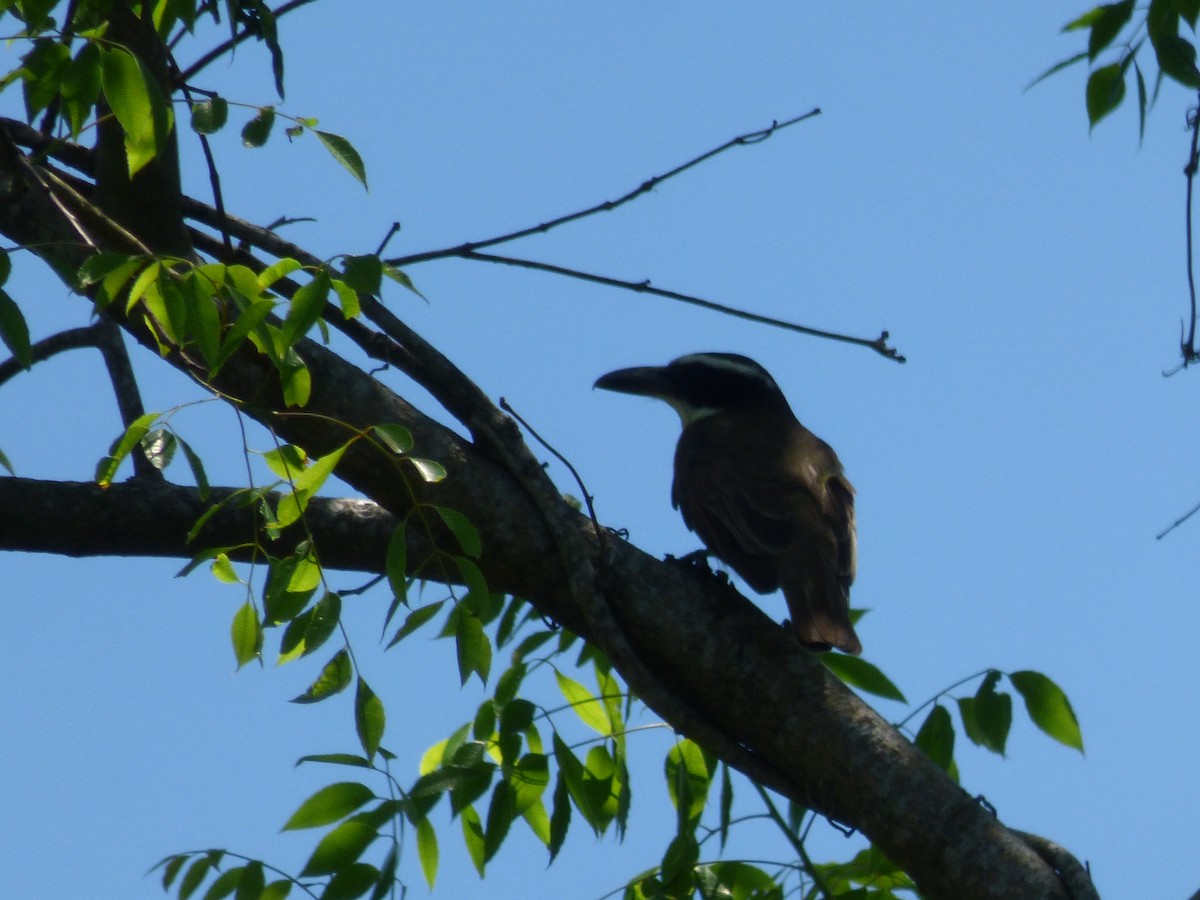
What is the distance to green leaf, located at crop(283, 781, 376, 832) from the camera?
378cm

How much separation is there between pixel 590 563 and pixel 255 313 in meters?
1.30

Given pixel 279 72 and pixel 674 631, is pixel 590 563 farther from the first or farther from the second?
pixel 279 72

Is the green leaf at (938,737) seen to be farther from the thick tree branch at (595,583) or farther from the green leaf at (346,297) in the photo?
the green leaf at (346,297)

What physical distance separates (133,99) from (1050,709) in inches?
118

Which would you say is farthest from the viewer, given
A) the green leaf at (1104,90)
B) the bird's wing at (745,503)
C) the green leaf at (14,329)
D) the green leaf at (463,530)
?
the bird's wing at (745,503)

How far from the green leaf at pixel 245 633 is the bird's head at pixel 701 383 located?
181 inches

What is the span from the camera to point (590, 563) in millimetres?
4234

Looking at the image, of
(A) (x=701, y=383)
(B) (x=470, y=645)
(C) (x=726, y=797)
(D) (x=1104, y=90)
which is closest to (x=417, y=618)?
(B) (x=470, y=645)

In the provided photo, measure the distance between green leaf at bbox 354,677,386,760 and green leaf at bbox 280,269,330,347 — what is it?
84 centimetres

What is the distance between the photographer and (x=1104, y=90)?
14.7 feet

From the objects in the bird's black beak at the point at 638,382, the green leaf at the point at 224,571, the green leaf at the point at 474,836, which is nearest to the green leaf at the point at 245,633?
the green leaf at the point at 224,571

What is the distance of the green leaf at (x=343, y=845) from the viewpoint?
371 cm

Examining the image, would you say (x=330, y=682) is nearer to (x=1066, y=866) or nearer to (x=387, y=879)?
(x=387, y=879)

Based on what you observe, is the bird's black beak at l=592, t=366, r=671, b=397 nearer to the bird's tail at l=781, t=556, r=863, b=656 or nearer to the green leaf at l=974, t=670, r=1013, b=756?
the bird's tail at l=781, t=556, r=863, b=656
